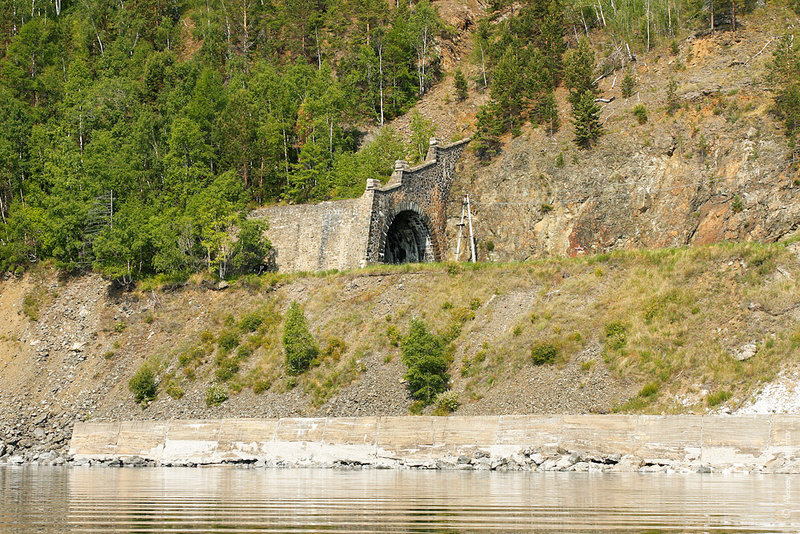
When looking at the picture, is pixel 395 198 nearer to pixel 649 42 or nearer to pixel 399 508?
pixel 649 42

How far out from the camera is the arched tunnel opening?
61688mm

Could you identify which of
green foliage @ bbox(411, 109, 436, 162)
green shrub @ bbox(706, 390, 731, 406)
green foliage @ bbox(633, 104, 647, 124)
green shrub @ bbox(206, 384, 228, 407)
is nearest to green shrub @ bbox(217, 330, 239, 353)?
green shrub @ bbox(206, 384, 228, 407)

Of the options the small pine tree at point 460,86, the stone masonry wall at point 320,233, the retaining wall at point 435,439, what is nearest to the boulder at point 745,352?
the retaining wall at point 435,439

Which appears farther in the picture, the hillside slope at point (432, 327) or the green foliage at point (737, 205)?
the green foliage at point (737, 205)

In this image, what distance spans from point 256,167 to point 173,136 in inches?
249

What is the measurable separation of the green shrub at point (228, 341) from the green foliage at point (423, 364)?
12355 mm

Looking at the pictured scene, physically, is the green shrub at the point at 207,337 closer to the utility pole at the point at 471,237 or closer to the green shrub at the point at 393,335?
the green shrub at the point at 393,335

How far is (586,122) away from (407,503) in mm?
42939

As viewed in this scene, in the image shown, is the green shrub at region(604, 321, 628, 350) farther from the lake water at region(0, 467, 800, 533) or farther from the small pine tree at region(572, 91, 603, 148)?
the small pine tree at region(572, 91, 603, 148)

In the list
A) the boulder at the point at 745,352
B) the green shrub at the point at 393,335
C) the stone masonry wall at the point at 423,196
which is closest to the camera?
the boulder at the point at 745,352

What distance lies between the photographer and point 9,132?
7300 cm

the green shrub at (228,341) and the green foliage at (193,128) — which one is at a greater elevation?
the green foliage at (193,128)

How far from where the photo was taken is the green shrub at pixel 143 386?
52.4 m

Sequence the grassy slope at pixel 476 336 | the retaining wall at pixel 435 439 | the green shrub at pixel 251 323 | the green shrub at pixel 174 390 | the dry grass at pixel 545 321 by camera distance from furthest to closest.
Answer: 1. the green shrub at pixel 251 323
2. the green shrub at pixel 174 390
3. the grassy slope at pixel 476 336
4. the dry grass at pixel 545 321
5. the retaining wall at pixel 435 439
